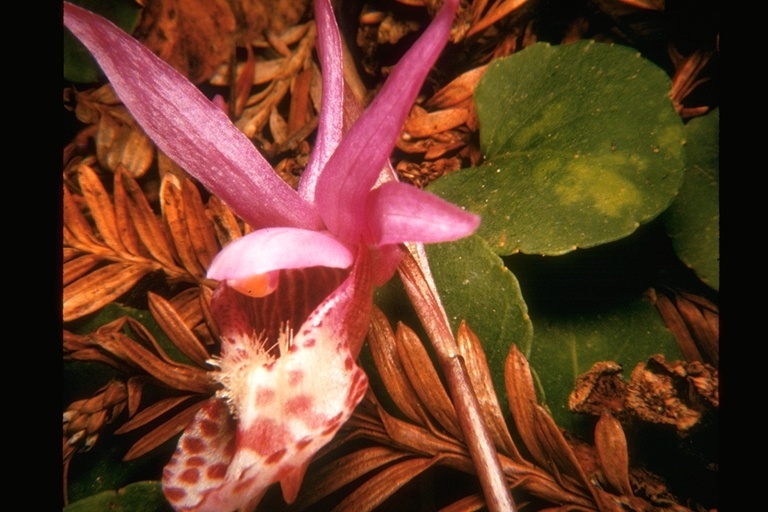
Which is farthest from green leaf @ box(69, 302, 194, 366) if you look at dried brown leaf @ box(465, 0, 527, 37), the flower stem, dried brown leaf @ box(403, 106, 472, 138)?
dried brown leaf @ box(465, 0, 527, 37)

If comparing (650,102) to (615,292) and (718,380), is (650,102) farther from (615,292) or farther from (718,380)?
(718,380)

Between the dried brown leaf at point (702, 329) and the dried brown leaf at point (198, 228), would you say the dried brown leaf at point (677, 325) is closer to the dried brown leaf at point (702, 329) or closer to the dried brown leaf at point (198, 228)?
the dried brown leaf at point (702, 329)

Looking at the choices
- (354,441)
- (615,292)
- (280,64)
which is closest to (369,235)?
(354,441)

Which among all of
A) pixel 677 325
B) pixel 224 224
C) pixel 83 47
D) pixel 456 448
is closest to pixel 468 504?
pixel 456 448

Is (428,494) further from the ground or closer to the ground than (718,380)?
closer to the ground

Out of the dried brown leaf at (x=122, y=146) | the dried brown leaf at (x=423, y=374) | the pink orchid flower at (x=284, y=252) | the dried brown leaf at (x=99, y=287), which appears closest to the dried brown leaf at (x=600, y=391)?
the dried brown leaf at (x=423, y=374)
